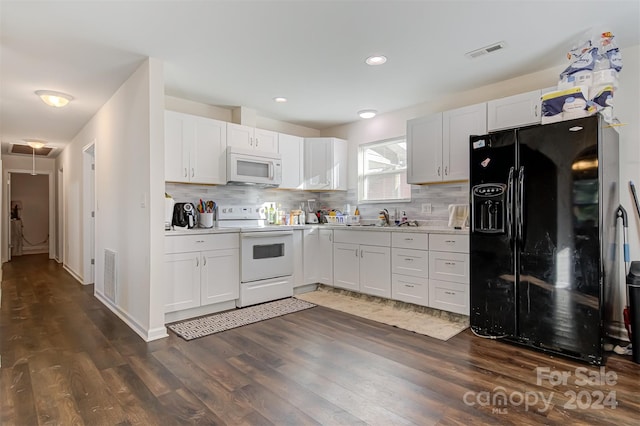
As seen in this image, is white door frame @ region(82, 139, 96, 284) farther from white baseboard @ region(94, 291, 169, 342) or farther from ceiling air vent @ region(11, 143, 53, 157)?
ceiling air vent @ region(11, 143, 53, 157)

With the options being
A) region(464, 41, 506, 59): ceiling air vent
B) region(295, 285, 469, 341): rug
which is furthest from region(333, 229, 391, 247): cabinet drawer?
region(464, 41, 506, 59): ceiling air vent

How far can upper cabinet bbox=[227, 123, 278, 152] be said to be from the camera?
411cm

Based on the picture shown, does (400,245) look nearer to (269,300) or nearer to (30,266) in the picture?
(269,300)

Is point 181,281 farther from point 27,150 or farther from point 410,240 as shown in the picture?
point 27,150

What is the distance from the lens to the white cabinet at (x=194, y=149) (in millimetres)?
3611

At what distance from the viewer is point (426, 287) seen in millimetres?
3516

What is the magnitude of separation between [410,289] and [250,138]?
261cm

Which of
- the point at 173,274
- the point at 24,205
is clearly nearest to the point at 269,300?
the point at 173,274

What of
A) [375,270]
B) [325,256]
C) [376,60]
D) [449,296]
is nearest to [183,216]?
[325,256]

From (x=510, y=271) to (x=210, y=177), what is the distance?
10.3ft

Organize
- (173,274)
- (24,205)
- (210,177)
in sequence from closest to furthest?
1. (173,274)
2. (210,177)
3. (24,205)

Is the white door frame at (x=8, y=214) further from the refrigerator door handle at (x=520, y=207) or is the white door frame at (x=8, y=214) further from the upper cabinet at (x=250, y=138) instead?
the refrigerator door handle at (x=520, y=207)

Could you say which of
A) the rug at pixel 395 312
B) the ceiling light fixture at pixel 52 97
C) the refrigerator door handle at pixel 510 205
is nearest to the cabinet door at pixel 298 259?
the rug at pixel 395 312

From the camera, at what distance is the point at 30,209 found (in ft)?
30.3
